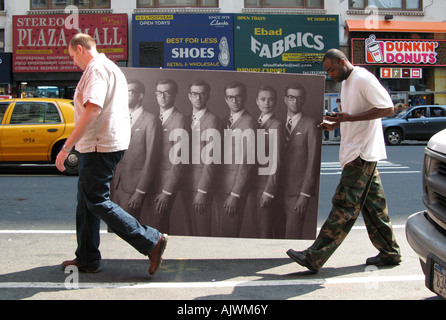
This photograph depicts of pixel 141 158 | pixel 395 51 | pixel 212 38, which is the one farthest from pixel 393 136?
pixel 141 158

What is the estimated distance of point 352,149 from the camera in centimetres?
414

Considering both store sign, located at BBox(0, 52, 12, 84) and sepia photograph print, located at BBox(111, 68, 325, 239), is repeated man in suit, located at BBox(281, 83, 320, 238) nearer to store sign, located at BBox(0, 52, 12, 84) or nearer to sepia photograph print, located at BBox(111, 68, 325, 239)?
sepia photograph print, located at BBox(111, 68, 325, 239)

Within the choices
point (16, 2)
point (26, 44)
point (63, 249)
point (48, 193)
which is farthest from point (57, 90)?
point (63, 249)

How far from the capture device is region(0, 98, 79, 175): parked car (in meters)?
10.9

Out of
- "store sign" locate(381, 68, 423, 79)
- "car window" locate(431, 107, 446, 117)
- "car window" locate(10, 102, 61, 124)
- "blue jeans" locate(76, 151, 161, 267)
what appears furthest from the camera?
"store sign" locate(381, 68, 423, 79)

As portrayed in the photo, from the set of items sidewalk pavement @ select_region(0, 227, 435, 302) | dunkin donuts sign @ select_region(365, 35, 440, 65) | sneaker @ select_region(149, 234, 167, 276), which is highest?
dunkin donuts sign @ select_region(365, 35, 440, 65)

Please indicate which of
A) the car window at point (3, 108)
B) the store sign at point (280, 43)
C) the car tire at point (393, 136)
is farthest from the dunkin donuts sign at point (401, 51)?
the car window at point (3, 108)

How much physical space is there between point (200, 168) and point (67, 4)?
21324 millimetres

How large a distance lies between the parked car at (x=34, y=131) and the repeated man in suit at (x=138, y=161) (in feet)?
21.6

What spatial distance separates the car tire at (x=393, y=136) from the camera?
19.5 metres

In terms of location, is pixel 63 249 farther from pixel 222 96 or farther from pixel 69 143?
pixel 222 96

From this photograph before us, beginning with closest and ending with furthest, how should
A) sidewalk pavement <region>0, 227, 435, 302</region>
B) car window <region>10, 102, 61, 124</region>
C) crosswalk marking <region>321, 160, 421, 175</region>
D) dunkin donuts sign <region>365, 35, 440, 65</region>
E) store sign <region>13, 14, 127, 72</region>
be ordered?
sidewalk pavement <region>0, 227, 435, 302</region> < car window <region>10, 102, 61, 124</region> < crosswalk marking <region>321, 160, 421, 175</region> < store sign <region>13, 14, 127, 72</region> < dunkin donuts sign <region>365, 35, 440, 65</region>

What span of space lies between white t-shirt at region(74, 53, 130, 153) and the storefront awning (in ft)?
68.3

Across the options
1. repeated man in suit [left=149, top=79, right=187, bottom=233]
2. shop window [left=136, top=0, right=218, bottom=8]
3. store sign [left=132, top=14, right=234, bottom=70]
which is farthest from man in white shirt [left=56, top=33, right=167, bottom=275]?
shop window [left=136, top=0, right=218, bottom=8]
